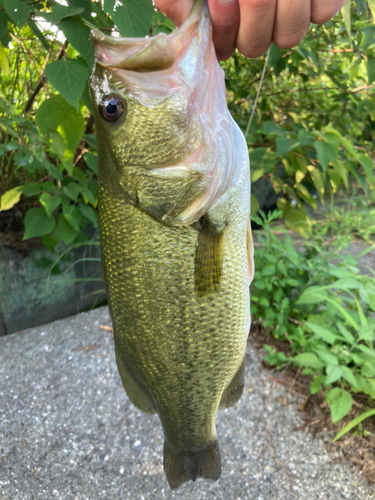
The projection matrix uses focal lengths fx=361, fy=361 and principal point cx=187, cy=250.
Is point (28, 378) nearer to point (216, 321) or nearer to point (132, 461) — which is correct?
point (132, 461)

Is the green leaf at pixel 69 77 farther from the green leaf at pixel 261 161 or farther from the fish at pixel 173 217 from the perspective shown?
the green leaf at pixel 261 161

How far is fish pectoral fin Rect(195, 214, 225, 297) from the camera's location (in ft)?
2.88

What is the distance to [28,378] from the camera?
231 centimetres

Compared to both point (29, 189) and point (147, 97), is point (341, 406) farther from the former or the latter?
point (29, 189)

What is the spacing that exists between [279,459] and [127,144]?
1798mm

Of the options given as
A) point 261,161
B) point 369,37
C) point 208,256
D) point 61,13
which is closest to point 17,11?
point 61,13

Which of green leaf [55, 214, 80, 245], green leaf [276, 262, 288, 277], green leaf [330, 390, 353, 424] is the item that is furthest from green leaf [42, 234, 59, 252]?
green leaf [330, 390, 353, 424]

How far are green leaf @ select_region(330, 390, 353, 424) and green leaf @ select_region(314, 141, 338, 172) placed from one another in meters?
1.12

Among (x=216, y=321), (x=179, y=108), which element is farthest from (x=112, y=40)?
(x=216, y=321)

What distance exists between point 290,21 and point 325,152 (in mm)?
1142

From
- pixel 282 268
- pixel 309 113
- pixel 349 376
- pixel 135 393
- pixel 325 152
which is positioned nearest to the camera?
pixel 135 393

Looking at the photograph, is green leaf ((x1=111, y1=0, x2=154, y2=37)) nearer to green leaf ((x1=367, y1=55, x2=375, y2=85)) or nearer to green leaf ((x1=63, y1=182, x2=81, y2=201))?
green leaf ((x1=63, y1=182, x2=81, y2=201))

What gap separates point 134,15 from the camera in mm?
990

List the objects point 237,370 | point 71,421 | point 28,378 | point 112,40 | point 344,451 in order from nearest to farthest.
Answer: point 112,40 → point 237,370 → point 344,451 → point 71,421 → point 28,378
